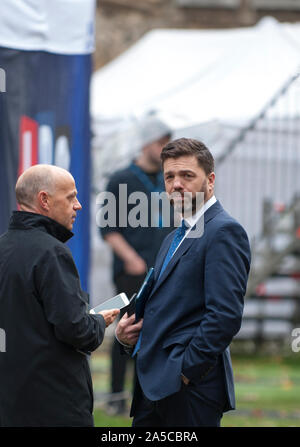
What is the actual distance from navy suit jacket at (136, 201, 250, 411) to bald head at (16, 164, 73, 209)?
0.62m

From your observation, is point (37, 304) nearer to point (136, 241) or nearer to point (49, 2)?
point (49, 2)

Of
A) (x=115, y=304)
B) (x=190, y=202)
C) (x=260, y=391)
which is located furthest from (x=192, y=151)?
(x=260, y=391)

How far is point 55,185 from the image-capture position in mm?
3658

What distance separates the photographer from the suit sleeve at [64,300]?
3449 mm

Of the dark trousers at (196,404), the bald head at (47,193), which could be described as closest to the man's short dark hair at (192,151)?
the bald head at (47,193)

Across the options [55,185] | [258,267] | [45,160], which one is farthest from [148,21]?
[55,185]

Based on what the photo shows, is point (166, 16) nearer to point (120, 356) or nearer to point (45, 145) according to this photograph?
point (120, 356)

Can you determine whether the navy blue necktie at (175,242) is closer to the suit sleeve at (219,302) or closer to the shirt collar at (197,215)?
the shirt collar at (197,215)

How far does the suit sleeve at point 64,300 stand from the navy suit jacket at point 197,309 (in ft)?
0.99

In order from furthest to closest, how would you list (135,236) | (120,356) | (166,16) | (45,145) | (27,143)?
(166,16) < (120,356) < (135,236) < (45,145) < (27,143)

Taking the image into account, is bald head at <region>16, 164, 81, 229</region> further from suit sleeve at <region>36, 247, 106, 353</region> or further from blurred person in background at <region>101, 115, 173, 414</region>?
blurred person in background at <region>101, 115, 173, 414</region>

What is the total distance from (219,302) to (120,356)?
3.67m

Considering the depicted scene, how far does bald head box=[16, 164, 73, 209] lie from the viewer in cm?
365

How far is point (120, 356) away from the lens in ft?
22.8
